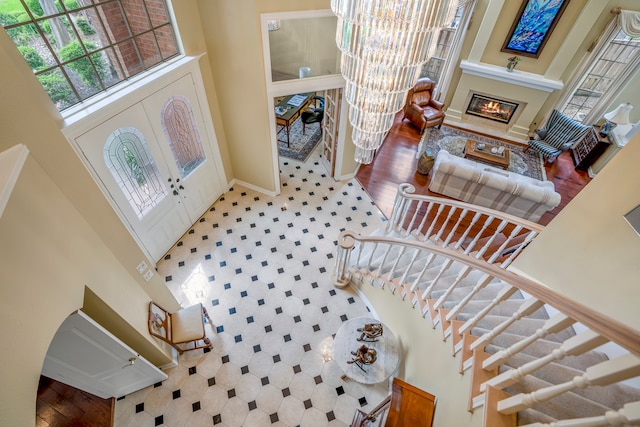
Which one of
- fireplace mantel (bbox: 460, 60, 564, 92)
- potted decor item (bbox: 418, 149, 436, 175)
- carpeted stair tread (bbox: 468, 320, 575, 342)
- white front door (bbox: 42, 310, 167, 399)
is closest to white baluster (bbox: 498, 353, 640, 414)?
carpeted stair tread (bbox: 468, 320, 575, 342)

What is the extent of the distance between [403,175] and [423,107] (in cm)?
249

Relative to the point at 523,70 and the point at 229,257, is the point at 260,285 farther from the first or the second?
the point at 523,70

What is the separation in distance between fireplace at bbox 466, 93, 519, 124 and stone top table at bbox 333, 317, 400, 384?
6.83 metres

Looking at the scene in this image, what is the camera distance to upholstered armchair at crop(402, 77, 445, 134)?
7.82 metres

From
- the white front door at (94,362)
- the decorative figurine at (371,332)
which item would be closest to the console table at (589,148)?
the decorative figurine at (371,332)

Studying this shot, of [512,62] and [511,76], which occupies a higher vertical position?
[512,62]

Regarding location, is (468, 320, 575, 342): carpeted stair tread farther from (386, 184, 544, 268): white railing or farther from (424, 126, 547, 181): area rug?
(424, 126, 547, 181): area rug

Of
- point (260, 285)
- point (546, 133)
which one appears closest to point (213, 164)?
point (260, 285)

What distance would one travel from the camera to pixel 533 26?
638 centimetres

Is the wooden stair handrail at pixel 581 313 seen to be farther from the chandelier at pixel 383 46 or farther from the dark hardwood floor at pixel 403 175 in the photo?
the dark hardwood floor at pixel 403 175

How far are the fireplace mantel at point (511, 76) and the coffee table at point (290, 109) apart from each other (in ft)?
12.8

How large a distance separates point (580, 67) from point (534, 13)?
165 cm

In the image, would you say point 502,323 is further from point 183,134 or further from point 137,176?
point 183,134

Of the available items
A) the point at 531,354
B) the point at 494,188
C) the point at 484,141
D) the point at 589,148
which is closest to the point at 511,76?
the point at 484,141
